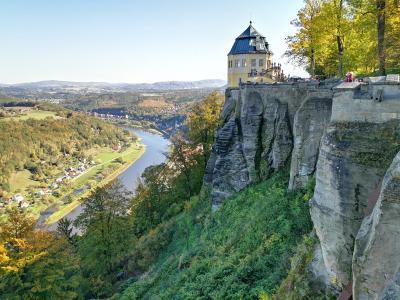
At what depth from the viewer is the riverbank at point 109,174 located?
267 ft

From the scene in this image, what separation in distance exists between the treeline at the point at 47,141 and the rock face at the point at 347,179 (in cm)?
10898

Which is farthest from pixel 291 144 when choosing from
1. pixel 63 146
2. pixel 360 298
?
pixel 63 146

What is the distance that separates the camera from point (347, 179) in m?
10.2

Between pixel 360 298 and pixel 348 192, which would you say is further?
pixel 348 192

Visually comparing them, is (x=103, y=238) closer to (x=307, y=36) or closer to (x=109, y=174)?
(x=307, y=36)

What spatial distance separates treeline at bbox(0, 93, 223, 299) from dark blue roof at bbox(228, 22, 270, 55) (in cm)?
538

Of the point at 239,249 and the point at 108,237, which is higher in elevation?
the point at 239,249

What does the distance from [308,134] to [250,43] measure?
869 inches

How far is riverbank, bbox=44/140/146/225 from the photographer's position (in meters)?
81.4

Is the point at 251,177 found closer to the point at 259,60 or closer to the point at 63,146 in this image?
the point at 259,60

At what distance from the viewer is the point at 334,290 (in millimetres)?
10383

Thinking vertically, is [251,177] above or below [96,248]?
above

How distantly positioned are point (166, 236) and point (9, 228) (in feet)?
40.4

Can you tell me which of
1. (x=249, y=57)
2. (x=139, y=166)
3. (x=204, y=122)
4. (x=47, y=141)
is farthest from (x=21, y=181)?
(x=249, y=57)
